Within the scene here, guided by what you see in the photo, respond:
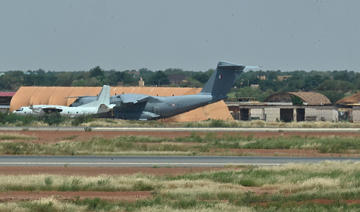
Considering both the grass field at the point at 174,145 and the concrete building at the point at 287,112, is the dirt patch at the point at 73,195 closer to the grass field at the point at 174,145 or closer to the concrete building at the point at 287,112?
the grass field at the point at 174,145

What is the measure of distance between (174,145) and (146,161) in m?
10.9

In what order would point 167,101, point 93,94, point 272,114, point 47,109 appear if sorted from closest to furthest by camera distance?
point 167,101
point 47,109
point 93,94
point 272,114

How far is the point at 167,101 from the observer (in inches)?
3246

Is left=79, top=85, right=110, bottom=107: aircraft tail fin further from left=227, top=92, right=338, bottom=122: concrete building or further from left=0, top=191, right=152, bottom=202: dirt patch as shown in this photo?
left=0, top=191, right=152, bottom=202: dirt patch

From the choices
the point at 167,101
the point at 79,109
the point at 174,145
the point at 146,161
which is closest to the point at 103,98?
the point at 79,109

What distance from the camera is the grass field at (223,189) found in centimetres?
2312

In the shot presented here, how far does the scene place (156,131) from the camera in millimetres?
64500

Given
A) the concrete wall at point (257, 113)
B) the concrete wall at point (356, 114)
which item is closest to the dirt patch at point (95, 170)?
the concrete wall at point (257, 113)

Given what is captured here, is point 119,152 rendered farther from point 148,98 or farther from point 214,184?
point 148,98

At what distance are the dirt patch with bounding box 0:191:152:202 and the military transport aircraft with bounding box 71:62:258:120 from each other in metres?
52.8

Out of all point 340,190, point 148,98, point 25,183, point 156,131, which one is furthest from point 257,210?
point 148,98

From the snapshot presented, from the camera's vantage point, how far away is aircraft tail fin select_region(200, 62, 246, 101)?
8519 centimetres

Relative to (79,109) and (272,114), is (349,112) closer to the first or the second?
(272,114)

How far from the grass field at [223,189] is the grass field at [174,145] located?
12341 mm
